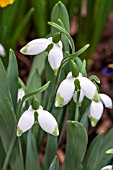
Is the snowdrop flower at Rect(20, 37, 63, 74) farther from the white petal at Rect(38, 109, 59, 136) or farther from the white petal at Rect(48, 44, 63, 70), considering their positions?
the white petal at Rect(38, 109, 59, 136)

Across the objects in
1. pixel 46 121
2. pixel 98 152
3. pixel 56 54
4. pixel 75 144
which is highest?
pixel 56 54

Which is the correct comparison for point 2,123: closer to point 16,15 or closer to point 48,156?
point 48,156

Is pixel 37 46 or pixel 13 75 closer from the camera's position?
pixel 37 46

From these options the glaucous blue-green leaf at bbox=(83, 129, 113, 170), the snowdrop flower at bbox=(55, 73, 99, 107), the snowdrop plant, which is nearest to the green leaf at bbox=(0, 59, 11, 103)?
the snowdrop plant

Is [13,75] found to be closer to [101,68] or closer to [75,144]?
[75,144]

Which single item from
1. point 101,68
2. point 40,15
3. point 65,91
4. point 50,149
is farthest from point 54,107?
point 101,68

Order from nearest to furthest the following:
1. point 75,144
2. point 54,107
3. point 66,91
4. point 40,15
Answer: point 66,91, point 75,144, point 54,107, point 40,15

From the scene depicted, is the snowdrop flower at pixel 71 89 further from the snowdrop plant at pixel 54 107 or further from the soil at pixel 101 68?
the soil at pixel 101 68
